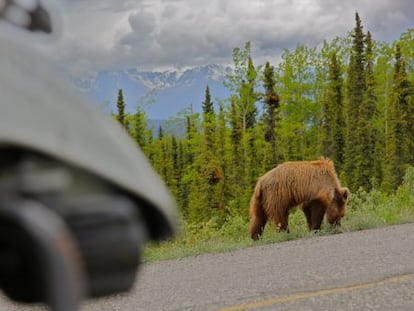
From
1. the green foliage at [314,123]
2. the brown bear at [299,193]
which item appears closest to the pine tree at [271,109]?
the green foliage at [314,123]

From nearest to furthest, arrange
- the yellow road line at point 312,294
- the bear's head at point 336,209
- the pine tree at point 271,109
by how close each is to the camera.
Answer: the yellow road line at point 312,294, the bear's head at point 336,209, the pine tree at point 271,109

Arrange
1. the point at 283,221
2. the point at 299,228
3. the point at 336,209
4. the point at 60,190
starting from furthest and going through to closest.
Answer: the point at 283,221 < the point at 336,209 < the point at 299,228 < the point at 60,190

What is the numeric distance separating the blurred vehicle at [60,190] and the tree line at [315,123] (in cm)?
5659

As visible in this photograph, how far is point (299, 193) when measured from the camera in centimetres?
1296

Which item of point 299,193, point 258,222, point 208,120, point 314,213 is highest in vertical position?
point 208,120

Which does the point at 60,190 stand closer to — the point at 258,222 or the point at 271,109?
the point at 258,222

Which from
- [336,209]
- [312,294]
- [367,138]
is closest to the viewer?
[312,294]

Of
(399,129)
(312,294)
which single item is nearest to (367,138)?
(399,129)

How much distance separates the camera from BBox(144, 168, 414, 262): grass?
10.0 meters

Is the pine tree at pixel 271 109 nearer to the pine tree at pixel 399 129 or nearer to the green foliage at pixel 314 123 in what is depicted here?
the green foliage at pixel 314 123

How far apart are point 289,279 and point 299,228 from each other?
4.82 m

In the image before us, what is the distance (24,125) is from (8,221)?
0.20 ft

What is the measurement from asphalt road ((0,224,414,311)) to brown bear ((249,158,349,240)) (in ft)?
Answer: 7.77

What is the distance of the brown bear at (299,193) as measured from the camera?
1267 centimetres
